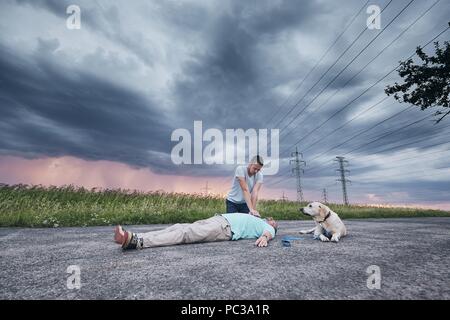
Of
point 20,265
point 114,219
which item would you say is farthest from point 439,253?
point 114,219

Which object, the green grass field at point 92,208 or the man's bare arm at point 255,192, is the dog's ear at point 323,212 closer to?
the man's bare arm at point 255,192

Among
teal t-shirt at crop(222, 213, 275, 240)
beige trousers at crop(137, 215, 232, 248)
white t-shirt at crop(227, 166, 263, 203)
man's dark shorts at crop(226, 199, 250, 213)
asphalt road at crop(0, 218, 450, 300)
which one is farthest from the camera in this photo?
man's dark shorts at crop(226, 199, 250, 213)

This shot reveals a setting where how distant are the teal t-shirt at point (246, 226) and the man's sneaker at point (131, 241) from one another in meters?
1.56

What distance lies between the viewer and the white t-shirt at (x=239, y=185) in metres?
6.57

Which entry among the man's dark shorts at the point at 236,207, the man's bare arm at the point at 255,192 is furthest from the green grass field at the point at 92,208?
the man's bare arm at the point at 255,192

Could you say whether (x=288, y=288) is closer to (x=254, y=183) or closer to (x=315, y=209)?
(x=315, y=209)

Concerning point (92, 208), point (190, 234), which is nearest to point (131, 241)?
point (190, 234)

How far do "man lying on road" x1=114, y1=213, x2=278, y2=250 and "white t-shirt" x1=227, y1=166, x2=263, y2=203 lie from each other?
1.42 meters

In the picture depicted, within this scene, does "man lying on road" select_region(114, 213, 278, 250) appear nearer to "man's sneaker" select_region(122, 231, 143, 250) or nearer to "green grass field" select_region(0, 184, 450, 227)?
"man's sneaker" select_region(122, 231, 143, 250)

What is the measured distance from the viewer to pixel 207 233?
483cm

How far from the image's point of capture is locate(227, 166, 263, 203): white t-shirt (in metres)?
6.57

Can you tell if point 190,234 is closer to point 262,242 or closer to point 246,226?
point 246,226

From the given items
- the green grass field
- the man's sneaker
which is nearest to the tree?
the green grass field
